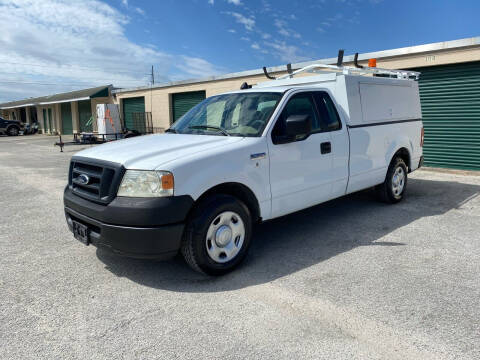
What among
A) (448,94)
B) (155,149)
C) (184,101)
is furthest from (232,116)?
(184,101)

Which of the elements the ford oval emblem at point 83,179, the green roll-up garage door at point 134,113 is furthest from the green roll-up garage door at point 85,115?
the ford oval emblem at point 83,179

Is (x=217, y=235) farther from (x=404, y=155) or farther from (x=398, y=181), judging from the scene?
(x=404, y=155)

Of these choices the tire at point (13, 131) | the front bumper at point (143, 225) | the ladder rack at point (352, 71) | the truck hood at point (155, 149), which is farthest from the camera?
the tire at point (13, 131)

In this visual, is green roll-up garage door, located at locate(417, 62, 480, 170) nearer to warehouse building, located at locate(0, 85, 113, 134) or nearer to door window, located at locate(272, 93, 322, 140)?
door window, located at locate(272, 93, 322, 140)

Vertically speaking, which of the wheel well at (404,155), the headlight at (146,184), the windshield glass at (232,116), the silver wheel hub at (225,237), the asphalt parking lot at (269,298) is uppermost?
the windshield glass at (232,116)

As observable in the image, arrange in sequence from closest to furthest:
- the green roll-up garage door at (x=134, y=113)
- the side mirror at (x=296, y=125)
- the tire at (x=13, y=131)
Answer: the side mirror at (x=296, y=125), the green roll-up garage door at (x=134, y=113), the tire at (x=13, y=131)

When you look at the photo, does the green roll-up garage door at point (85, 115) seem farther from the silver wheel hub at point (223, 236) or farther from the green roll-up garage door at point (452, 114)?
the silver wheel hub at point (223, 236)

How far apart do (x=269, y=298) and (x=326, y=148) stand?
2.10 meters

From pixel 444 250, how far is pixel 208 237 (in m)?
2.76

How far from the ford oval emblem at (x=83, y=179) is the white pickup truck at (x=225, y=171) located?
0.02m

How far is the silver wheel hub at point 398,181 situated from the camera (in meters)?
6.20

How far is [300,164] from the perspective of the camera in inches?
167

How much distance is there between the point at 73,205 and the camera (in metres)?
3.73

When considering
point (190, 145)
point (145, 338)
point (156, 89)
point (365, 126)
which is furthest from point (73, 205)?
point (156, 89)
